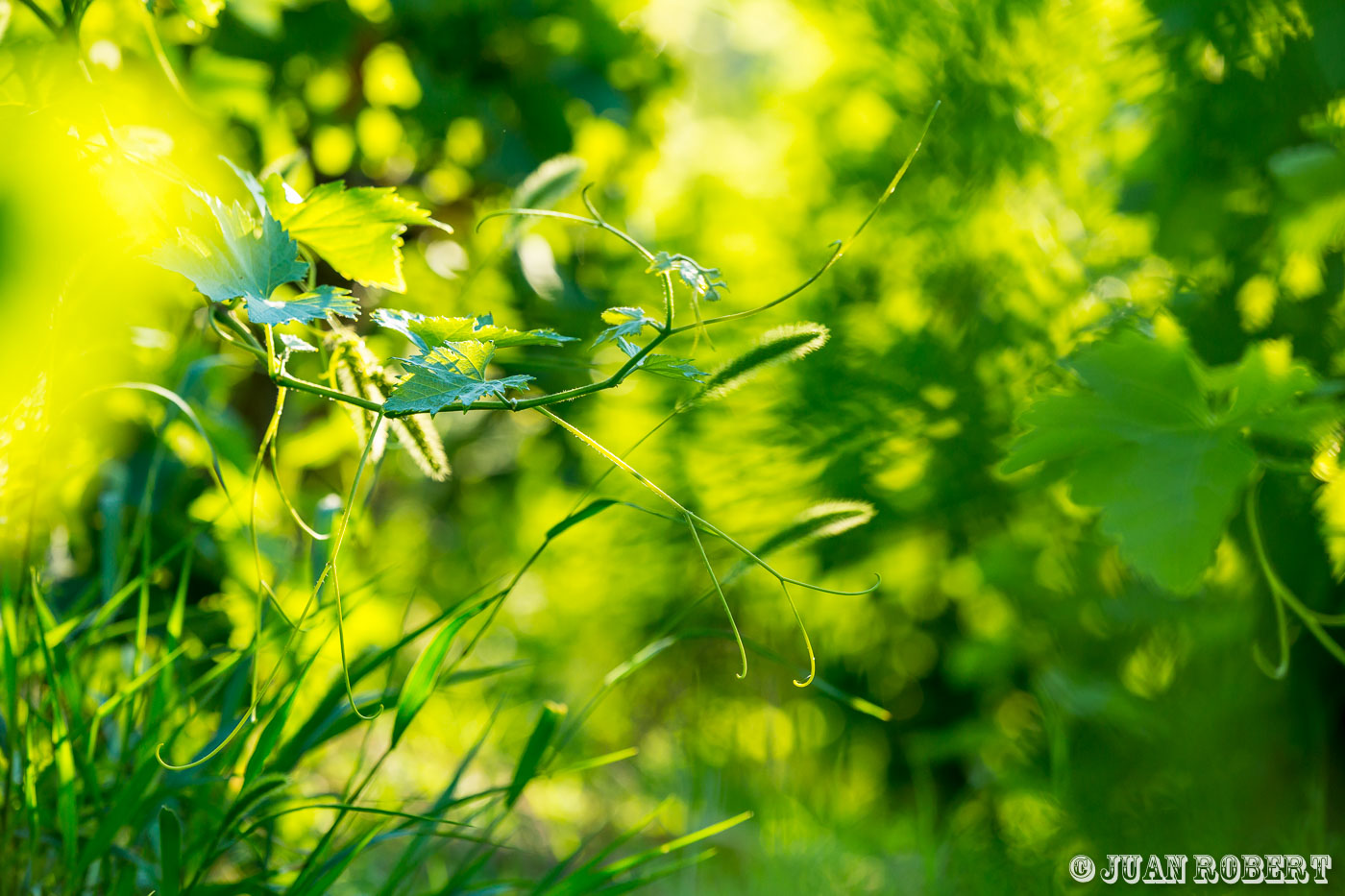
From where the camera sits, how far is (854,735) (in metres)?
0.85

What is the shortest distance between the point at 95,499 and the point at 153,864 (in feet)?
0.84

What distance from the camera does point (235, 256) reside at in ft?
0.65

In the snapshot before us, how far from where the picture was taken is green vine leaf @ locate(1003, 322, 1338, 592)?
0.76 ft

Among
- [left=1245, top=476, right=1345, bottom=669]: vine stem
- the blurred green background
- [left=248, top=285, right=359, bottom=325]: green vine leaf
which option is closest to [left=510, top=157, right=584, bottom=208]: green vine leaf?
the blurred green background

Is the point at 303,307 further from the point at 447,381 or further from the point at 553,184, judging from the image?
the point at 553,184

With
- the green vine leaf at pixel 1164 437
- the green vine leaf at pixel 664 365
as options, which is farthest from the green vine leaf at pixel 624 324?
the green vine leaf at pixel 1164 437

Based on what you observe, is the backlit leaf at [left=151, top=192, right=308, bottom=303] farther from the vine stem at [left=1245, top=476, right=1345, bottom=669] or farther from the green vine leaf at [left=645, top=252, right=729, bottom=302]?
the vine stem at [left=1245, top=476, right=1345, bottom=669]

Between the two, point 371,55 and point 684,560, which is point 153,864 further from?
point 371,55

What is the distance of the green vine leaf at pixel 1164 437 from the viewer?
231 millimetres

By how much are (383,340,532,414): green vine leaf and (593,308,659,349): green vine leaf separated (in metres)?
0.02

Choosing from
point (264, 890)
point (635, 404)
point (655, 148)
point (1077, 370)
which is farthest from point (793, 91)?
point (264, 890)

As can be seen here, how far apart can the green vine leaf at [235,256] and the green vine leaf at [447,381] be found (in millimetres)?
42

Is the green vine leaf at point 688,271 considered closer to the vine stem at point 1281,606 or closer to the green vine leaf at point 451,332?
the green vine leaf at point 451,332

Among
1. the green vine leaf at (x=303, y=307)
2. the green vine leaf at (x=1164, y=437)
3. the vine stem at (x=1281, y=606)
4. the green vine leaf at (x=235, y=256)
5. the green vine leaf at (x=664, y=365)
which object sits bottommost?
the vine stem at (x=1281, y=606)
